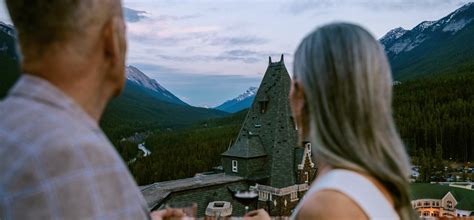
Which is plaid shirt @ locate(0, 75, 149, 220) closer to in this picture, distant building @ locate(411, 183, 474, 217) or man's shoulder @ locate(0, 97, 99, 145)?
man's shoulder @ locate(0, 97, 99, 145)

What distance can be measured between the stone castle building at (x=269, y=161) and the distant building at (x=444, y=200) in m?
18.7

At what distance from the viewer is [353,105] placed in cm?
135

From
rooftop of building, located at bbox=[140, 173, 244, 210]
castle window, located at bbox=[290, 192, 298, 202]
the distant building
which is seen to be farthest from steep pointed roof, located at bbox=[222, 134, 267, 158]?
the distant building

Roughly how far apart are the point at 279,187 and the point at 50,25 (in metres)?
16.6

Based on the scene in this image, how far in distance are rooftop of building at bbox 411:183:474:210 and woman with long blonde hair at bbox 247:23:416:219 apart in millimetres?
34469

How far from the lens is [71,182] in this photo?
37.3 inches

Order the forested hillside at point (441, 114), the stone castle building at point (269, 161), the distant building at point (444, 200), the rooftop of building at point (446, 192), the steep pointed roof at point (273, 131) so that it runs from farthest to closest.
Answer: the forested hillside at point (441, 114), the rooftop of building at point (446, 192), the distant building at point (444, 200), the steep pointed roof at point (273, 131), the stone castle building at point (269, 161)

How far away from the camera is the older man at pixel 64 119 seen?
94 centimetres

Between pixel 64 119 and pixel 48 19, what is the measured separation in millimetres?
222

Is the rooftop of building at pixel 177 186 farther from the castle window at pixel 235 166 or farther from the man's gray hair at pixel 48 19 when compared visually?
the man's gray hair at pixel 48 19

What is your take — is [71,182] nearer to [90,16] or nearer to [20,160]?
[20,160]

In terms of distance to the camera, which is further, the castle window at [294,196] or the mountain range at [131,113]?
the mountain range at [131,113]

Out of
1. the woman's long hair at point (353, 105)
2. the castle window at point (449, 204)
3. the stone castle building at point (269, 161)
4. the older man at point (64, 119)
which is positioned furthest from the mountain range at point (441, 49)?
the older man at point (64, 119)

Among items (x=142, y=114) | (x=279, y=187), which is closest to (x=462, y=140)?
(x=279, y=187)
